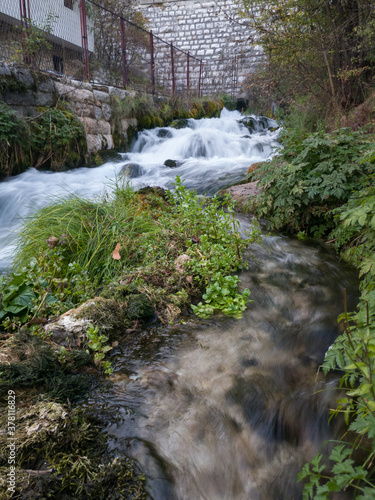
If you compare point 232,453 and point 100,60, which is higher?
point 100,60

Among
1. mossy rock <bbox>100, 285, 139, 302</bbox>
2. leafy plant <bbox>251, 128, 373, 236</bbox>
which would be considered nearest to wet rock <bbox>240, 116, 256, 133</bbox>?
leafy plant <bbox>251, 128, 373, 236</bbox>

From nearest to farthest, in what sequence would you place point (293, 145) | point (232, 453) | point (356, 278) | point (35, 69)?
point (232, 453)
point (356, 278)
point (293, 145)
point (35, 69)

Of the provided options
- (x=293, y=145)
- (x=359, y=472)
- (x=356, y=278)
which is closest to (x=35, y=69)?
(x=293, y=145)

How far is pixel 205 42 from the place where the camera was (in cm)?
2109

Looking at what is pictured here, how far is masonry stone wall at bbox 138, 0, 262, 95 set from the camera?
2061cm

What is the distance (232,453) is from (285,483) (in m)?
0.29

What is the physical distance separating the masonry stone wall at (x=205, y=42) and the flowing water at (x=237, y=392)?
19.6m

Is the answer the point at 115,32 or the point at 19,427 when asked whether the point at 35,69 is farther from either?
the point at 115,32

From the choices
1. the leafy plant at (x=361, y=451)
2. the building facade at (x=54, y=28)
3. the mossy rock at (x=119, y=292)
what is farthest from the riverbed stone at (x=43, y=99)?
the leafy plant at (x=361, y=451)

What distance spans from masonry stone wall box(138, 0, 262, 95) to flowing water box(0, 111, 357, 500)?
19.6 metres

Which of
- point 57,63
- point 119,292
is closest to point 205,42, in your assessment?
point 57,63

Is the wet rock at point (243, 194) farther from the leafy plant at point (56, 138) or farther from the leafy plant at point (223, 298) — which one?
the leafy plant at point (56, 138)

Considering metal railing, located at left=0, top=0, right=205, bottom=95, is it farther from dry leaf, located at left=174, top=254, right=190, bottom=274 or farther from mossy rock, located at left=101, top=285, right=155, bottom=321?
mossy rock, located at left=101, top=285, right=155, bottom=321

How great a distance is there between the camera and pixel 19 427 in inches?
67.9
